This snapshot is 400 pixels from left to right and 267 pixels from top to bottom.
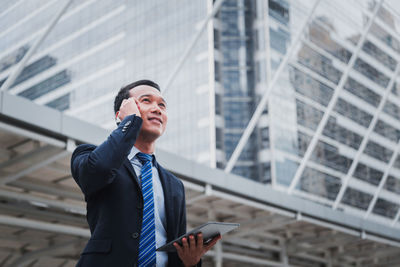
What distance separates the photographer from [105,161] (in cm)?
184

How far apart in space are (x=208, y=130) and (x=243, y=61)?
14721 millimetres

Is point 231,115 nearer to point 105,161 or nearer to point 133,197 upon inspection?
point 133,197

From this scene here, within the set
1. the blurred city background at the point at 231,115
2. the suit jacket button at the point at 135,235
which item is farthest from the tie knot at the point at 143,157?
the blurred city background at the point at 231,115

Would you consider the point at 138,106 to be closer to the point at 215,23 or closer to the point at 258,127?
the point at 258,127

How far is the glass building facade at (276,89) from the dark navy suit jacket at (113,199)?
40.3m

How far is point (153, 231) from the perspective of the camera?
197 cm

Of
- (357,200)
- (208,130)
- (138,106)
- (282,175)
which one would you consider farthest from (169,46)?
(138,106)

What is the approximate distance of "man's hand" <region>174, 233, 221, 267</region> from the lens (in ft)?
6.25

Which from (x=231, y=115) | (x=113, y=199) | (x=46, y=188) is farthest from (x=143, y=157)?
(x=231, y=115)

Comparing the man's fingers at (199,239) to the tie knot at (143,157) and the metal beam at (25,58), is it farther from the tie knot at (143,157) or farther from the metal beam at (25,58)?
the metal beam at (25,58)

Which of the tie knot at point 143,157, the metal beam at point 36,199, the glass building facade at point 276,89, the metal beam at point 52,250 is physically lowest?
the tie knot at point 143,157

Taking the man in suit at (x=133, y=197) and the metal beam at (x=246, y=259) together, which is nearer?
the man in suit at (x=133, y=197)

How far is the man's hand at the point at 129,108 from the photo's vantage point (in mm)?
2068

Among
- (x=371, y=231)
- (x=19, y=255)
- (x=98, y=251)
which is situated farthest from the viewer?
(x=371, y=231)
